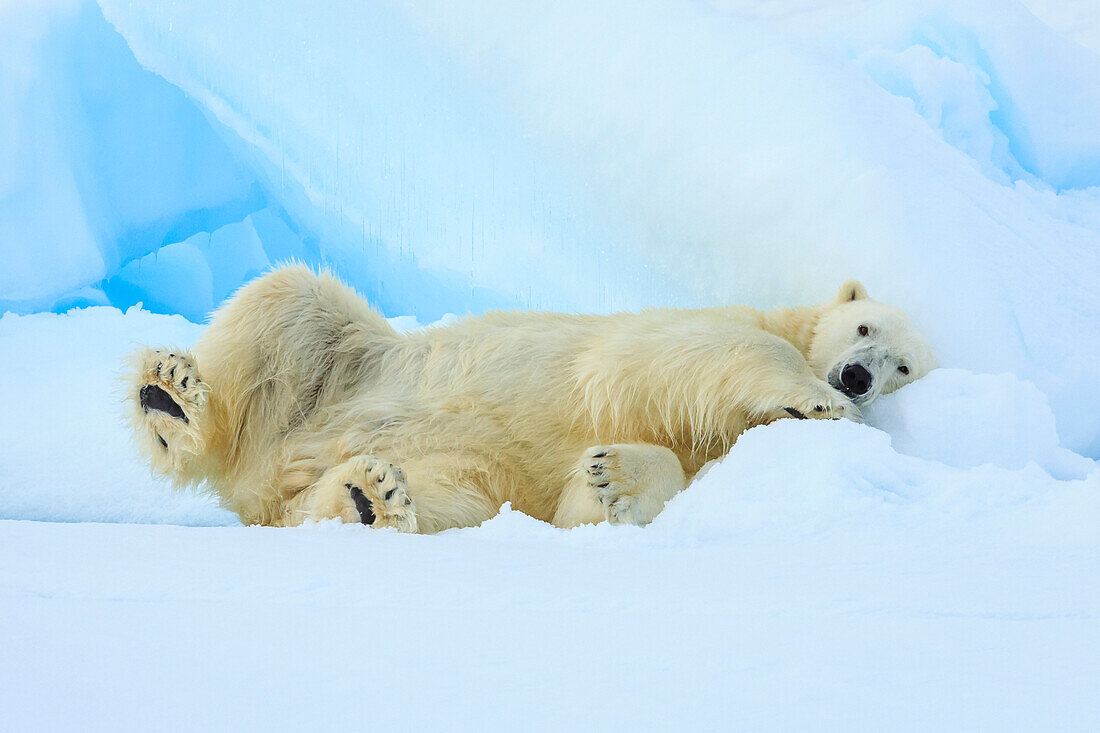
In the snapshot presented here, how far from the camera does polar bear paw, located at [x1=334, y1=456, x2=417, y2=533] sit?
1.95 metres

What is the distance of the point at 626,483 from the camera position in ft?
6.66

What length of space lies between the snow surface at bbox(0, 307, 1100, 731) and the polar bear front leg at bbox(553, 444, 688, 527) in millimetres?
138

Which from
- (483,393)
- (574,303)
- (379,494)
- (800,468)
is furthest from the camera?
(574,303)

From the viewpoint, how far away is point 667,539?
165 cm

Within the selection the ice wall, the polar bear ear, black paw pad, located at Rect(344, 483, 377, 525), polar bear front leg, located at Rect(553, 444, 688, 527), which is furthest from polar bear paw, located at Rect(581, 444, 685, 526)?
the ice wall

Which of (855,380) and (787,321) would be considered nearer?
(855,380)

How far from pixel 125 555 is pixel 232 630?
19.2 inches

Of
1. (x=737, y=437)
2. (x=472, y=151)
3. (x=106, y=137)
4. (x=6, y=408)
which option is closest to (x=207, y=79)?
(x=106, y=137)

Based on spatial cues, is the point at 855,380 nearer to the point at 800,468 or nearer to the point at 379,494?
the point at 800,468

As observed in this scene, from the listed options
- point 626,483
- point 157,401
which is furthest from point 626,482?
point 157,401

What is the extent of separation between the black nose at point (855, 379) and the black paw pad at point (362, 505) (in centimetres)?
136

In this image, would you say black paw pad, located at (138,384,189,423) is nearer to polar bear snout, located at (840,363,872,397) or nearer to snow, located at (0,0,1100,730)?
snow, located at (0,0,1100,730)

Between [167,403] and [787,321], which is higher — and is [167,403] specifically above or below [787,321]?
below

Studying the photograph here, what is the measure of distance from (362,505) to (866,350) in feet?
4.81
